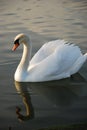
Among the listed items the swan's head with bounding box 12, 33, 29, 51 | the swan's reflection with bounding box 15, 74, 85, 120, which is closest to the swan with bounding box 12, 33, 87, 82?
the swan's head with bounding box 12, 33, 29, 51

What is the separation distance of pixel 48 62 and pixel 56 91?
90 centimetres

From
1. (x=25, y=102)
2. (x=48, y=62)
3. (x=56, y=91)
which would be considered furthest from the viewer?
(x=48, y=62)

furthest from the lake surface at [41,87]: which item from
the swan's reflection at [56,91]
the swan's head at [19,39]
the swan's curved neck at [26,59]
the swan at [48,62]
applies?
the swan's head at [19,39]

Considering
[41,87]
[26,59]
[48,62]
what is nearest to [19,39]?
[26,59]

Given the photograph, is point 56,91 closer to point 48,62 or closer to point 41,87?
point 41,87

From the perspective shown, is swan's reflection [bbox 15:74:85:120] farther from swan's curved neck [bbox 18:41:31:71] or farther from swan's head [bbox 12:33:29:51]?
swan's head [bbox 12:33:29:51]

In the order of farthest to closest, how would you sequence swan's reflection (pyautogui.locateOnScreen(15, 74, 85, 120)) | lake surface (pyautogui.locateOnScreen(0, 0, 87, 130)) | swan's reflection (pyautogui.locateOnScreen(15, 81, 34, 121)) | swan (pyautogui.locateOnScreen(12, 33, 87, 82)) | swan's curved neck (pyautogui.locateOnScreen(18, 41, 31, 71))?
swan's curved neck (pyautogui.locateOnScreen(18, 41, 31, 71)) → swan (pyautogui.locateOnScreen(12, 33, 87, 82)) → swan's reflection (pyautogui.locateOnScreen(15, 74, 85, 120)) → swan's reflection (pyautogui.locateOnScreen(15, 81, 34, 121)) → lake surface (pyautogui.locateOnScreen(0, 0, 87, 130))

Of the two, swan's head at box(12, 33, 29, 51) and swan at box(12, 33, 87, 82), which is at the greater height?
swan's head at box(12, 33, 29, 51)

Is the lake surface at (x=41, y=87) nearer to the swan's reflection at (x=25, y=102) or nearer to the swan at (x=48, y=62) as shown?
the swan's reflection at (x=25, y=102)

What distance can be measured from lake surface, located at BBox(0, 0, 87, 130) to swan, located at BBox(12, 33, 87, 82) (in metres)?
0.17

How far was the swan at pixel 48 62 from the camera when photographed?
30.5 feet

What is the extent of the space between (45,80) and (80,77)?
75 cm

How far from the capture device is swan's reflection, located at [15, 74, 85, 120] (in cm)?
781

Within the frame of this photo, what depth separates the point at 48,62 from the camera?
9305 mm
